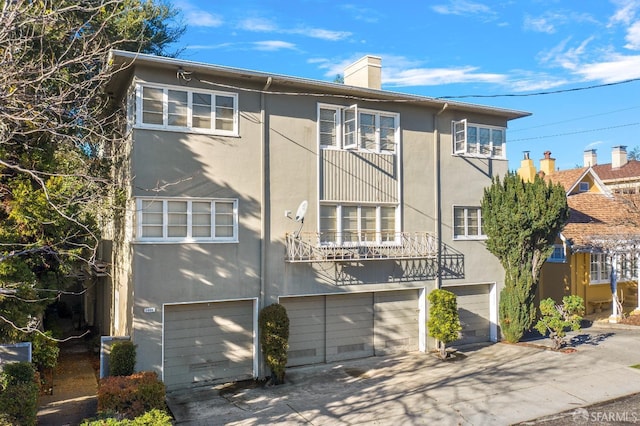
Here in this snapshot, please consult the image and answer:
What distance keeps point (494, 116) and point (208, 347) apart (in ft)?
38.8

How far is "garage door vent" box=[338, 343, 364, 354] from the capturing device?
44.8 feet

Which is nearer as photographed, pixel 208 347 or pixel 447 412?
pixel 447 412

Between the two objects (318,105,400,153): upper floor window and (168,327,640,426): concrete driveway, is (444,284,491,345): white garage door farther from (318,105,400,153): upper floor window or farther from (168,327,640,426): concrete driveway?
(318,105,400,153): upper floor window

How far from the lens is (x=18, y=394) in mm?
8117

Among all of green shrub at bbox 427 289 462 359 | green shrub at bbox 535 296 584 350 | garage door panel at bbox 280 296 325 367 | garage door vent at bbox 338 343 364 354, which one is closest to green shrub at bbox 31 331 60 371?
garage door panel at bbox 280 296 325 367

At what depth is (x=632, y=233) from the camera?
62.7 ft

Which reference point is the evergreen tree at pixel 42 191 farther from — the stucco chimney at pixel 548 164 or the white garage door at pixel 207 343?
the stucco chimney at pixel 548 164

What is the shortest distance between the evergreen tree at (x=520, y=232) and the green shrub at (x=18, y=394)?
42.4 feet

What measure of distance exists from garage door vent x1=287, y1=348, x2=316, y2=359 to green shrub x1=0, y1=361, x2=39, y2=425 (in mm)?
6099

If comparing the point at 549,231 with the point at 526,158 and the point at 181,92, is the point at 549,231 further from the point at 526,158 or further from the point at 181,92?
the point at 181,92

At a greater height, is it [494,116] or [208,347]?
[494,116]

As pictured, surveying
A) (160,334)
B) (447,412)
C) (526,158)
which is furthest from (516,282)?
(160,334)

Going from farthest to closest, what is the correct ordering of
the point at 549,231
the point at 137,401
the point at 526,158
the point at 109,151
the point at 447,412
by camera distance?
the point at 526,158, the point at 549,231, the point at 109,151, the point at 447,412, the point at 137,401

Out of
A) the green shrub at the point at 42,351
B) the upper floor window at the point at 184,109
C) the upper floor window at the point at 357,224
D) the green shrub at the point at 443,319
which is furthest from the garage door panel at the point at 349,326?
the green shrub at the point at 42,351
